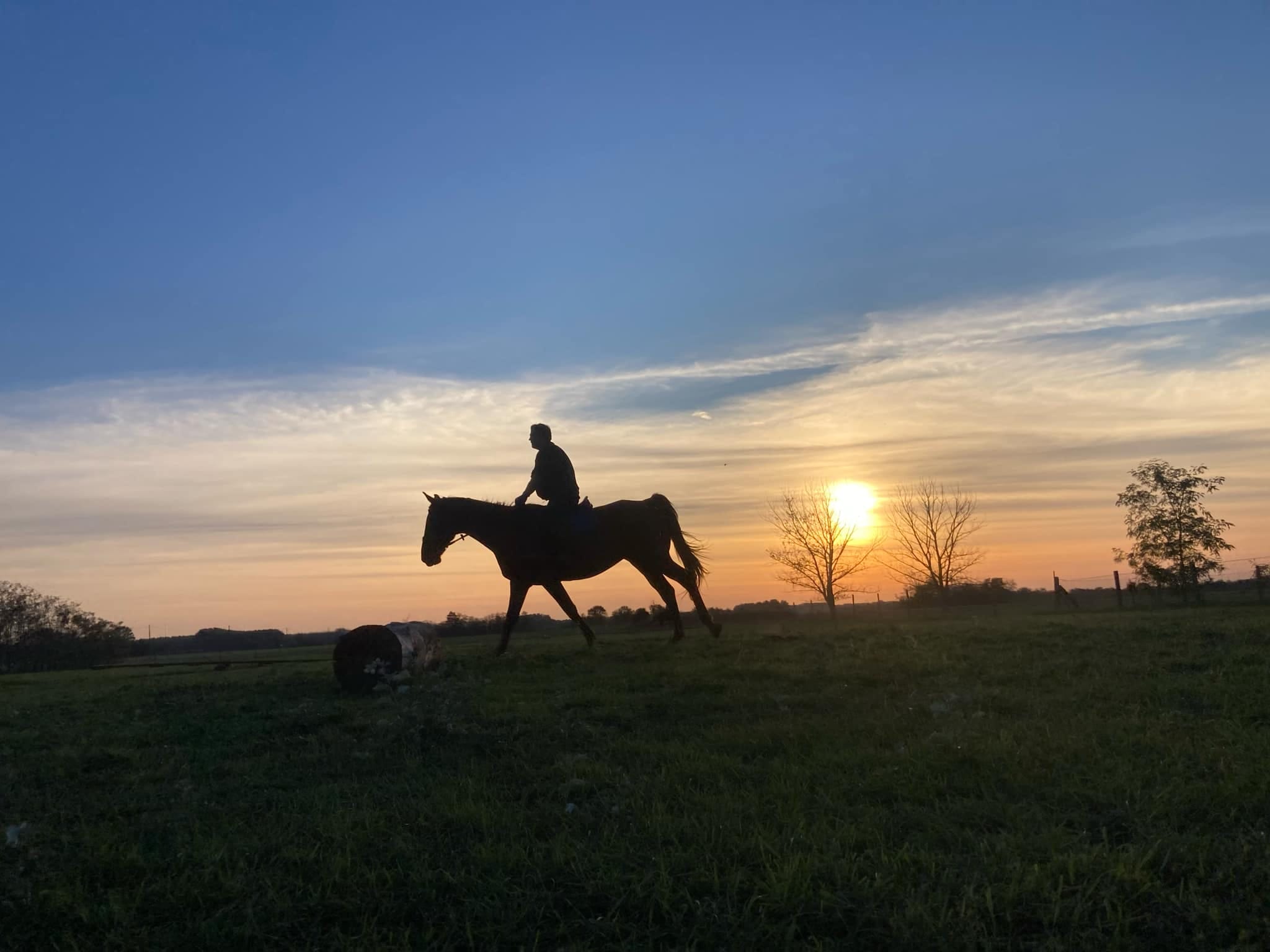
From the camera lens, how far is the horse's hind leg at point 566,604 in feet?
49.0

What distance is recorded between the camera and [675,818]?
5062 mm

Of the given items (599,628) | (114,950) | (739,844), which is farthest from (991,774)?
(599,628)

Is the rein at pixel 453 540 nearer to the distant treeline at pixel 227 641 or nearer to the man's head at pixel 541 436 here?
the man's head at pixel 541 436

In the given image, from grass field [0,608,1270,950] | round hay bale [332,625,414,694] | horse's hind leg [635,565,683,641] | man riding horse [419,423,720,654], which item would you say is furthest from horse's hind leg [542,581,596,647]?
grass field [0,608,1270,950]

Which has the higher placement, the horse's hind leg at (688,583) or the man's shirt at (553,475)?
the man's shirt at (553,475)

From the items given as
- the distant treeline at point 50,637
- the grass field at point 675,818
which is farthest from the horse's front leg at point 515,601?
the distant treeline at point 50,637

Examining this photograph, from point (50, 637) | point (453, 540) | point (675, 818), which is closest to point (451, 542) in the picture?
point (453, 540)

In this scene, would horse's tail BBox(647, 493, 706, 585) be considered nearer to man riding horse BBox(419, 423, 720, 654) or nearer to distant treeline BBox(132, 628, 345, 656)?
man riding horse BBox(419, 423, 720, 654)

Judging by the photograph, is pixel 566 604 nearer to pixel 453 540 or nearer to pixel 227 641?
pixel 453 540

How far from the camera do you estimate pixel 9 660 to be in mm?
47688

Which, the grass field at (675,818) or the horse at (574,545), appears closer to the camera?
the grass field at (675,818)

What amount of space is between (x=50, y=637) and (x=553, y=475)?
1926 inches

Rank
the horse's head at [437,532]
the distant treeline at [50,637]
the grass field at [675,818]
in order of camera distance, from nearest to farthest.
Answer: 1. the grass field at [675,818]
2. the horse's head at [437,532]
3. the distant treeline at [50,637]

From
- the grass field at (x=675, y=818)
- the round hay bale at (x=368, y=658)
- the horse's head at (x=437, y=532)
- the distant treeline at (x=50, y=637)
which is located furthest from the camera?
the distant treeline at (x=50, y=637)
